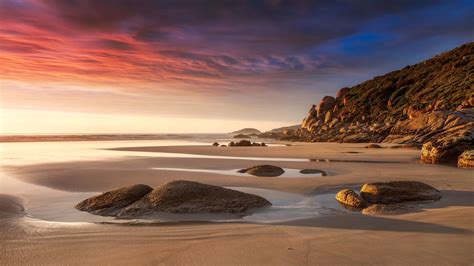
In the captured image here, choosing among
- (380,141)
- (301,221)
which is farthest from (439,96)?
(301,221)

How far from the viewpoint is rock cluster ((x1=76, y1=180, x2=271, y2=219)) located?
673 cm

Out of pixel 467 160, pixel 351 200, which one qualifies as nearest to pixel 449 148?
pixel 467 160

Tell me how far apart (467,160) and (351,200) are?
907 centimetres

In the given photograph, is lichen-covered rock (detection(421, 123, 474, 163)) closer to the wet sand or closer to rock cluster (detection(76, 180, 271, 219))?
the wet sand

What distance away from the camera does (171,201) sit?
694 centimetres

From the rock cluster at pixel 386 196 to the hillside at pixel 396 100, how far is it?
20.3 metres

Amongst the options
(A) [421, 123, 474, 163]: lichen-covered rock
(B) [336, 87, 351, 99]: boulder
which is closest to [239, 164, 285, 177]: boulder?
(A) [421, 123, 474, 163]: lichen-covered rock

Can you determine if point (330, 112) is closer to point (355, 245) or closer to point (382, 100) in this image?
point (382, 100)

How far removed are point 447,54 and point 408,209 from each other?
75982 millimetres

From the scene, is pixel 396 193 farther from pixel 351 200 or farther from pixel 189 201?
pixel 189 201

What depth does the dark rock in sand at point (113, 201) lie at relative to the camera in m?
6.86

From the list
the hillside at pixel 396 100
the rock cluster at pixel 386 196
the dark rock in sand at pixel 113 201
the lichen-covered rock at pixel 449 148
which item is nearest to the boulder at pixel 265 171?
the rock cluster at pixel 386 196

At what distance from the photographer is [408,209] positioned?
6758 millimetres

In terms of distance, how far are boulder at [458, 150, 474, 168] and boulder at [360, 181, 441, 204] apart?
6836 mm
